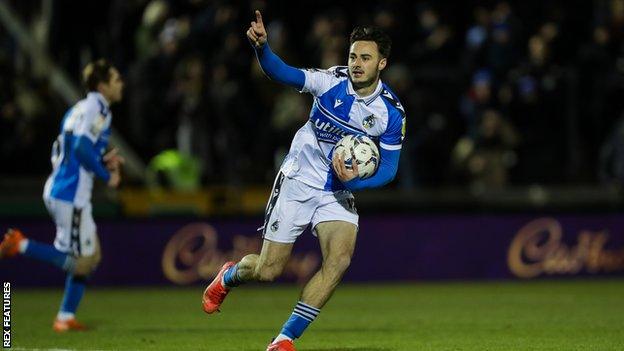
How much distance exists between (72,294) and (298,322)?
3.47 m

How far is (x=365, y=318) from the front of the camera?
12.7 meters

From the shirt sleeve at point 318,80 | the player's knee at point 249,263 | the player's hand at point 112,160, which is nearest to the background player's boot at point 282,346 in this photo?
the player's knee at point 249,263

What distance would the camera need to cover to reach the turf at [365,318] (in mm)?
10133

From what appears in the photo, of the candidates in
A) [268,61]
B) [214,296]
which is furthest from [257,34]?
[214,296]

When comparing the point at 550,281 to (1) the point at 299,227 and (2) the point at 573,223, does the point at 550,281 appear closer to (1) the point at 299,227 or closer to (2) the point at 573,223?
(2) the point at 573,223

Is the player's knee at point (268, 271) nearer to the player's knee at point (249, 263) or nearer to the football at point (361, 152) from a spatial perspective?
the player's knee at point (249, 263)

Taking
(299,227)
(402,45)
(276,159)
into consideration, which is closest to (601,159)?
(402,45)

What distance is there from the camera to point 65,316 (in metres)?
11.3

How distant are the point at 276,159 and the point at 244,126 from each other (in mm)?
779

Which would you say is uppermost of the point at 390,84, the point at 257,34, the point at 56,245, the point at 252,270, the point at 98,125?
the point at 257,34

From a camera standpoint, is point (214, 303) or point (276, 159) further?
point (276, 159)

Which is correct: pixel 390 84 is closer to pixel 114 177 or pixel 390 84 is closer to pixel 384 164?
pixel 114 177

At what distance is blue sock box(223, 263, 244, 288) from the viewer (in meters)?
9.38

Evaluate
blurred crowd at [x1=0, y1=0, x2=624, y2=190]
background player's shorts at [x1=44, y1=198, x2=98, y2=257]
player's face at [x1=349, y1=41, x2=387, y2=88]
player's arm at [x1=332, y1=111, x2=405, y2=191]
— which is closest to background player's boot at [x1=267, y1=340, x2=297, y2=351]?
player's arm at [x1=332, y1=111, x2=405, y2=191]
